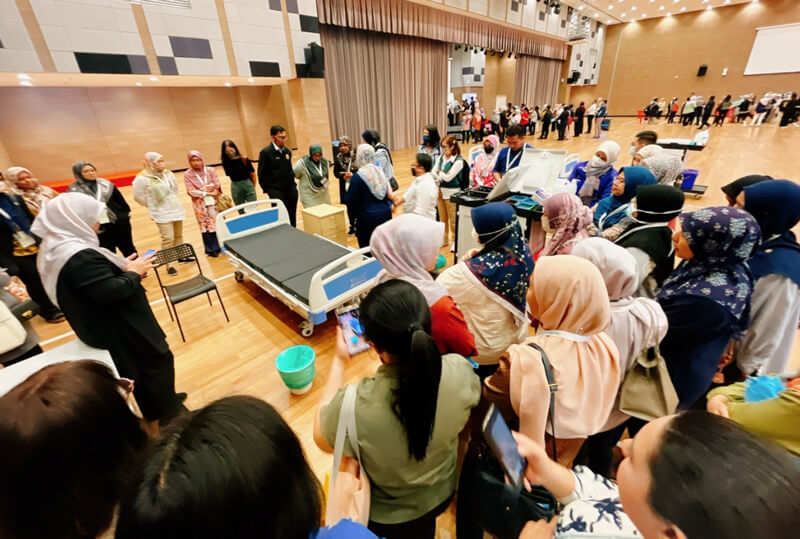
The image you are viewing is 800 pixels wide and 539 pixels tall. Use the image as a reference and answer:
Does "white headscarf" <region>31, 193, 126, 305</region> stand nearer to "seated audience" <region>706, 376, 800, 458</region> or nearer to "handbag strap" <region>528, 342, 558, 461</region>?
"handbag strap" <region>528, 342, 558, 461</region>

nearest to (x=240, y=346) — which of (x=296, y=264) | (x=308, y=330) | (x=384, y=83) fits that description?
(x=308, y=330)

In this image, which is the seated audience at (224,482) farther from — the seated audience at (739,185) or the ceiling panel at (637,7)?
the ceiling panel at (637,7)

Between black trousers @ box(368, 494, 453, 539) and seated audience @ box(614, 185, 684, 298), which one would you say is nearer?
black trousers @ box(368, 494, 453, 539)

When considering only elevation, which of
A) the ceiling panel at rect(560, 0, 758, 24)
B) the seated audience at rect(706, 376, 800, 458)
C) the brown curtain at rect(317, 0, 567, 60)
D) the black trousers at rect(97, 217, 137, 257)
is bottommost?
the black trousers at rect(97, 217, 137, 257)

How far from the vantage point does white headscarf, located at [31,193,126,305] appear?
5.12 feet

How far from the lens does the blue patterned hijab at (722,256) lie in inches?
53.8

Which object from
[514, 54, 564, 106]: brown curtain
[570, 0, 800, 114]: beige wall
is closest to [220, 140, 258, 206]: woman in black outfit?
[514, 54, 564, 106]: brown curtain

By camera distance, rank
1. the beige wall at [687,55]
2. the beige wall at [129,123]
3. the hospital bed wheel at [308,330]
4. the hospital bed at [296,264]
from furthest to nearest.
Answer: the beige wall at [687,55] < the beige wall at [129,123] < the hospital bed wheel at [308,330] < the hospital bed at [296,264]

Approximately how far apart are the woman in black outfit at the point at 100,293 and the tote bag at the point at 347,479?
1.50 m

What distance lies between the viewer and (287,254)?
3.47 meters

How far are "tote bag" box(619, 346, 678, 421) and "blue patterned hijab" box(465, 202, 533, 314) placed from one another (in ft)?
1.75

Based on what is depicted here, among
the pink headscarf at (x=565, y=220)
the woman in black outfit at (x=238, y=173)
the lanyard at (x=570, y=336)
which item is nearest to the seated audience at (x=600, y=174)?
the pink headscarf at (x=565, y=220)

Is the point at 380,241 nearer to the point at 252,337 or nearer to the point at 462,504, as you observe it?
the point at 462,504

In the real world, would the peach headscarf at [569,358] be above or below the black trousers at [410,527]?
above
